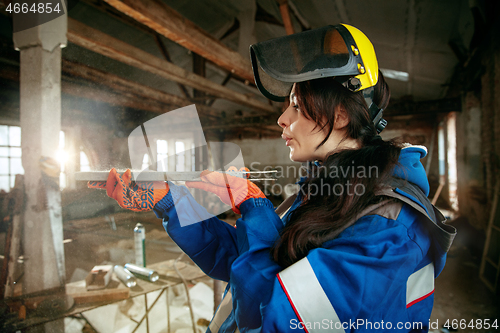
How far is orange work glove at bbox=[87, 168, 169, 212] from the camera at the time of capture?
3.05 ft

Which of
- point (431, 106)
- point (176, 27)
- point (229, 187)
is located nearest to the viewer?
point (229, 187)

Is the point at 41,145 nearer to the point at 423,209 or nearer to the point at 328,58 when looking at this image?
the point at 328,58

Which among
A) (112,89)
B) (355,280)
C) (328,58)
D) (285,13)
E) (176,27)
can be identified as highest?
(285,13)

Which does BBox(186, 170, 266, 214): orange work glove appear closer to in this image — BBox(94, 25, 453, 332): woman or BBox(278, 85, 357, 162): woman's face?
BBox(94, 25, 453, 332): woman

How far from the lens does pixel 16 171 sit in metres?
1.52

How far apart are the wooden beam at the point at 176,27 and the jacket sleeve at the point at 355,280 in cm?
199

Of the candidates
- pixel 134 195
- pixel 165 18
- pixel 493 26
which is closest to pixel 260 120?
pixel 165 18

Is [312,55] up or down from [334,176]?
up

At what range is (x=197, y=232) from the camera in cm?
107

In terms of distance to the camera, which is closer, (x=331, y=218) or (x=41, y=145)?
(x=331, y=218)

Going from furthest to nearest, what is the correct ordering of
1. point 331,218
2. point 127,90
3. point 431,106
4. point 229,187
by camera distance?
point 431,106 → point 127,90 → point 229,187 → point 331,218

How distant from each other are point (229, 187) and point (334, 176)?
0.42 meters

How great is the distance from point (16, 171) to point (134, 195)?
1.18 metres

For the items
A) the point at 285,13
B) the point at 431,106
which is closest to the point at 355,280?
the point at 285,13
